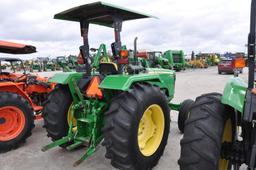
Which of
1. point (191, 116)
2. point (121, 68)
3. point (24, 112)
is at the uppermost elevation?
point (121, 68)

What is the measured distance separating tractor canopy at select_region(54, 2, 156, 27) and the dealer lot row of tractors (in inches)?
0.6

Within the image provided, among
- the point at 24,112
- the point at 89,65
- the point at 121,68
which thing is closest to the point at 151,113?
the point at 121,68

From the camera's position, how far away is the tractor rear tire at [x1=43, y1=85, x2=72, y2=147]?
443 centimetres

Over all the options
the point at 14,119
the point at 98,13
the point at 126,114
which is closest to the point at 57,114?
the point at 14,119

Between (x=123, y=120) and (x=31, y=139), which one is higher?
(x=123, y=120)

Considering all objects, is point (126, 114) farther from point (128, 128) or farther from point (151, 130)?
point (151, 130)

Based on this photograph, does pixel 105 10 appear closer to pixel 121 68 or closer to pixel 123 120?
pixel 121 68

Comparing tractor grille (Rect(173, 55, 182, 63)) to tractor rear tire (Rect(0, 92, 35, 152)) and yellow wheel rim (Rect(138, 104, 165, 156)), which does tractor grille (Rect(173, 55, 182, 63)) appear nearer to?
tractor rear tire (Rect(0, 92, 35, 152))

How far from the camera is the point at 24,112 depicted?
5.14 meters

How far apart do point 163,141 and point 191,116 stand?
1860 mm

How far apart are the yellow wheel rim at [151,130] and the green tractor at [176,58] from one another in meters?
22.8

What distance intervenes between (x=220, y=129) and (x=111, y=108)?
1.55 m

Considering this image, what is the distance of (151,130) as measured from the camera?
4227mm

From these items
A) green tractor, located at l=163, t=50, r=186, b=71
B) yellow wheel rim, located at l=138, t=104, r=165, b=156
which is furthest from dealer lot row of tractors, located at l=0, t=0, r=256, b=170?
green tractor, located at l=163, t=50, r=186, b=71
